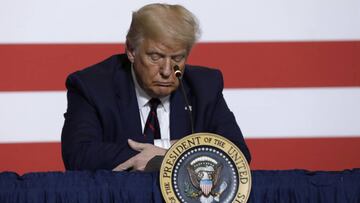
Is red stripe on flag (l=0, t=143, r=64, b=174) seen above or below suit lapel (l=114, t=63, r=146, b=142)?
below

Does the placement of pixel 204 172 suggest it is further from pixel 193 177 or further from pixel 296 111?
pixel 296 111

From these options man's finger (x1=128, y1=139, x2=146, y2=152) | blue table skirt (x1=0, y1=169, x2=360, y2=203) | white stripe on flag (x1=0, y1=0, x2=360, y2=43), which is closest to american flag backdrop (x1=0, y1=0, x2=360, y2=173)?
white stripe on flag (x1=0, y1=0, x2=360, y2=43)

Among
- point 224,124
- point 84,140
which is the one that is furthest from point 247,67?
point 84,140

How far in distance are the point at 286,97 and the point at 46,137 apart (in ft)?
2.38

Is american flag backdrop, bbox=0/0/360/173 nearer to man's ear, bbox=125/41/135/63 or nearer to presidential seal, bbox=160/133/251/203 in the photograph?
man's ear, bbox=125/41/135/63

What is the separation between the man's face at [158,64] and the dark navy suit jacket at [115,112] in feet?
0.24

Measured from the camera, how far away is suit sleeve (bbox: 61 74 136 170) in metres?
2.03

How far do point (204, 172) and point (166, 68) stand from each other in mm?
488

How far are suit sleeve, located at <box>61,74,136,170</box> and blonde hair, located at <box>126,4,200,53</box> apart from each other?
0.69ft

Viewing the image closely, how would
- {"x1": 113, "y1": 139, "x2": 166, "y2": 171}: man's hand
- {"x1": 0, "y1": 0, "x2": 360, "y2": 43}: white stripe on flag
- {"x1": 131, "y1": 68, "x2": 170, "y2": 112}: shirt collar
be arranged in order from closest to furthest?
{"x1": 113, "y1": 139, "x2": 166, "y2": 171}: man's hand < {"x1": 131, "y1": 68, "x2": 170, "y2": 112}: shirt collar < {"x1": 0, "y1": 0, "x2": 360, "y2": 43}: white stripe on flag

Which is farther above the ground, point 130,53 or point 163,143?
point 130,53

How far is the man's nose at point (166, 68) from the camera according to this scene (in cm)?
213

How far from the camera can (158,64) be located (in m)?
2.15

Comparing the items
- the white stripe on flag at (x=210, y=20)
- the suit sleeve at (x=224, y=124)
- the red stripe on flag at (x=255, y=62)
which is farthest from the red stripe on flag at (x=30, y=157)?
the suit sleeve at (x=224, y=124)
